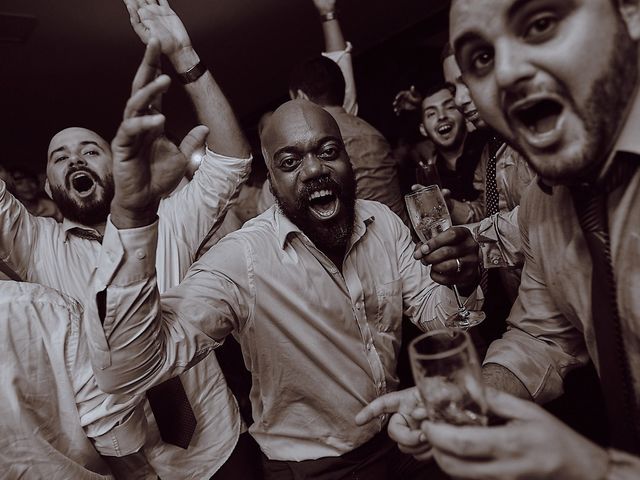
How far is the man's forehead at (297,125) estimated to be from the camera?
6.32ft

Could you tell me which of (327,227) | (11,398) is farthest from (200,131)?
(11,398)

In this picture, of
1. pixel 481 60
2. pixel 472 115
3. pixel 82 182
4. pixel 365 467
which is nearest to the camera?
pixel 481 60

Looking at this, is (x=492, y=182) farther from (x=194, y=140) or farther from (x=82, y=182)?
(x=82, y=182)

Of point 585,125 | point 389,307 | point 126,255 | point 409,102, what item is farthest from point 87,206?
point 409,102

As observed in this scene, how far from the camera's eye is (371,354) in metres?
1.81

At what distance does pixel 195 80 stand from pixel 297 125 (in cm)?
63

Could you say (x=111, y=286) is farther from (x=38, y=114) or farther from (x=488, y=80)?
(x=38, y=114)

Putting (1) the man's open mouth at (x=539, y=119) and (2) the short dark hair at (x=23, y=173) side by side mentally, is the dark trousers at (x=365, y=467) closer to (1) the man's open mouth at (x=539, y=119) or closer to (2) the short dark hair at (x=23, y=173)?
(1) the man's open mouth at (x=539, y=119)

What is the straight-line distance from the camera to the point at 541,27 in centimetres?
90

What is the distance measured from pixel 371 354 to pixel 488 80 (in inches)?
43.6

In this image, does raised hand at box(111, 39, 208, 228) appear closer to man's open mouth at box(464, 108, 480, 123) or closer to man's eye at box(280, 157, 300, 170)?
man's eye at box(280, 157, 300, 170)

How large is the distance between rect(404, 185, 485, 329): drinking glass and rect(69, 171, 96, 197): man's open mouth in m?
1.68

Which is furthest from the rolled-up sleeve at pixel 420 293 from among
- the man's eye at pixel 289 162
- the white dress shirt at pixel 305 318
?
the man's eye at pixel 289 162

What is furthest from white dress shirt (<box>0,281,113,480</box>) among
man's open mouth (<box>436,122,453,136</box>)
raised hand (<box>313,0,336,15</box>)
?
raised hand (<box>313,0,336,15</box>)
